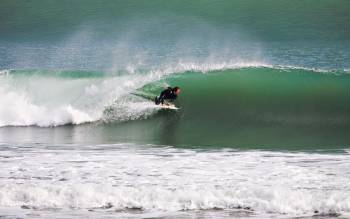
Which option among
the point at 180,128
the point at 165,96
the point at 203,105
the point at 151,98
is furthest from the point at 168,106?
the point at 180,128

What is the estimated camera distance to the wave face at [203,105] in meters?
14.5

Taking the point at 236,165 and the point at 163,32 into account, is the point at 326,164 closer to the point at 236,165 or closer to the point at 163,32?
the point at 236,165

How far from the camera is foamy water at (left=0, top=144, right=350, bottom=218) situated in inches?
352

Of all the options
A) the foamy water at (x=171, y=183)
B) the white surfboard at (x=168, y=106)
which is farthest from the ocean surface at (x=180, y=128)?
the white surfboard at (x=168, y=106)

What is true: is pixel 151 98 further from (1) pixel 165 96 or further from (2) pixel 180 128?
(2) pixel 180 128

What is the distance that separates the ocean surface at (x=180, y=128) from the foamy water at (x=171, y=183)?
0.02m

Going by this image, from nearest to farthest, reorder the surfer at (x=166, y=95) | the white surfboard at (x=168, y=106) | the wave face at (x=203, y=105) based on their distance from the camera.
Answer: the wave face at (x=203, y=105)
the surfer at (x=166, y=95)
the white surfboard at (x=168, y=106)

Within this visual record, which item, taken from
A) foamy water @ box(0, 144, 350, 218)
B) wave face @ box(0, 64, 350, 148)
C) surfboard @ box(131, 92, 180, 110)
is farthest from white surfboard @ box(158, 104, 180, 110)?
foamy water @ box(0, 144, 350, 218)

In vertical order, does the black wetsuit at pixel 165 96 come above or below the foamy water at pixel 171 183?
above

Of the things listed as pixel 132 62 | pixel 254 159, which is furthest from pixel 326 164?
pixel 132 62

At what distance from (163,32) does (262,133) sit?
2131 centimetres

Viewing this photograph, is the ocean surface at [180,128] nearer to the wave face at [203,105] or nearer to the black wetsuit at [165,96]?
the wave face at [203,105]

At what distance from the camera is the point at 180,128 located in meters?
15.3

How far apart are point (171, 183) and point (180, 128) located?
5.56m
